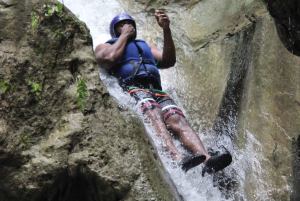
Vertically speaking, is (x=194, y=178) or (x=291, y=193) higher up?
(x=194, y=178)

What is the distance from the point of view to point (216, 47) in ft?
22.9

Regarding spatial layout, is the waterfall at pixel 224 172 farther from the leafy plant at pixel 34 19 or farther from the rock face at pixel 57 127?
the leafy plant at pixel 34 19

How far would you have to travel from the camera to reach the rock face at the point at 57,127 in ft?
11.0

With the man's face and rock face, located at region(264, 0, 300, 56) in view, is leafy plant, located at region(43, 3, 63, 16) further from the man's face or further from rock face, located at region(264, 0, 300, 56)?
rock face, located at region(264, 0, 300, 56)

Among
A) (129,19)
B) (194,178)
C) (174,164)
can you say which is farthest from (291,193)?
(129,19)

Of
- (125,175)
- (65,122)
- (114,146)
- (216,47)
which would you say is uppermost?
(216,47)

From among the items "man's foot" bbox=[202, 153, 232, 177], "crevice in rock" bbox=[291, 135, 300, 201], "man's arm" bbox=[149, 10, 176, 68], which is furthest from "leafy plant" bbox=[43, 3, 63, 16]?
"crevice in rock" bbox=[291, 135, 300, 201]

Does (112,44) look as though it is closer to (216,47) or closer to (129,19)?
(129,19)

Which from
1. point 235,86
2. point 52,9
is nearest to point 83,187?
point 52,9

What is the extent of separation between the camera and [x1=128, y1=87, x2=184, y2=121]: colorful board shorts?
5062mm

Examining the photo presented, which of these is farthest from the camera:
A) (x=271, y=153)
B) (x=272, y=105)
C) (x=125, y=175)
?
(x=272, y=105)

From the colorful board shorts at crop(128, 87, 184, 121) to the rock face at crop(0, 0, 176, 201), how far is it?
1028 mm

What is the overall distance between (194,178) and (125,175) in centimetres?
132

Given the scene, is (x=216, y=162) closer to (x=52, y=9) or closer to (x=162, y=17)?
(x=162, y=17)
